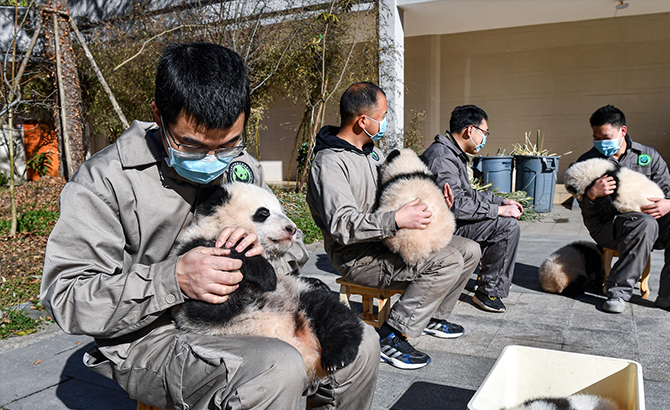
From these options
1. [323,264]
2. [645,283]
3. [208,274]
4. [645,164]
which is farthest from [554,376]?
[323,264]

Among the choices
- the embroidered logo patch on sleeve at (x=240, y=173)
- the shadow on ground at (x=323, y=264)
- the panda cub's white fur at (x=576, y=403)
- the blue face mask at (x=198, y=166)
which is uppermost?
the blue face mask at (x=198, y=166)

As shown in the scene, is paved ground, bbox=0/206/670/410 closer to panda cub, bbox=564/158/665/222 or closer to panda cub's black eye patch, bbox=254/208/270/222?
panda cub, bbox=564/158/665/222

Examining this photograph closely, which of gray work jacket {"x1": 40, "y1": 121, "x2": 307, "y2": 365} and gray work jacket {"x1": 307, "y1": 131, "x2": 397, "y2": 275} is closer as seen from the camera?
gray work jacket {"x1": 40, "y1": 121, "x2": 307, "y2": 365}

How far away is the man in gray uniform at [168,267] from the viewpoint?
5.10 feet

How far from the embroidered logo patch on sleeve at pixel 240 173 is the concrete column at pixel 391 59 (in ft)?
23.7

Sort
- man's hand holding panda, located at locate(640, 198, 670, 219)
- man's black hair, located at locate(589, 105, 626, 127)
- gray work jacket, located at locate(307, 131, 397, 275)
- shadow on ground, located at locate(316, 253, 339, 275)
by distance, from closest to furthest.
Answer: gray work jacket, located at locate(307, 131, 397, 275)
man's hand holding panda, located at locate(640, 198, 670, 219)
man's black hair, located at locate(589, 105, 626, 127)
shadow on ground, located at locate(316, 253, 339, 275)

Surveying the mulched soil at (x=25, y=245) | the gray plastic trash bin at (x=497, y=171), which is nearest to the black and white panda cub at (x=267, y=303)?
the mulched soil at (x=25, y=245)

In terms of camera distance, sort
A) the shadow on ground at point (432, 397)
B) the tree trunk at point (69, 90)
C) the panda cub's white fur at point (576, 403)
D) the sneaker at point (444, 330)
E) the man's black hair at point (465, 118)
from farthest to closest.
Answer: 1. the tree trunk at point (69, 90)
2. the man's black hair at point (465, 118)
3. the sneaker at point (444, 330)
4. the shadow on ground at point (432, 397)
5. the panda cub's white fur at point (576, 403)

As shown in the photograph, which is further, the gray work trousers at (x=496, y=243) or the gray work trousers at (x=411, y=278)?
the gray work trousers at (x=496, y=243)

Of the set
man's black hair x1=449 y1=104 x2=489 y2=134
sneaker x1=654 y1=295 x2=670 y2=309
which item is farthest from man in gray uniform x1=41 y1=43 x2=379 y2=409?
sneaker x1=654 y1=295 x2=670 y2=309

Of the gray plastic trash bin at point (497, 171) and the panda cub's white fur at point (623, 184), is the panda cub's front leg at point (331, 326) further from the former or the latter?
the gray plastic trash bin at point (497, 171)

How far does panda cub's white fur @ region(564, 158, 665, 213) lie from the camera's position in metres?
4.11

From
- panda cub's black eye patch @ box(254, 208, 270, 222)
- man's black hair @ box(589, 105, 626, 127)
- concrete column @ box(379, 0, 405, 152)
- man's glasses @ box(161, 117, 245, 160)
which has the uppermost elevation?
concrete column @ box(379, 0, 405, 152)

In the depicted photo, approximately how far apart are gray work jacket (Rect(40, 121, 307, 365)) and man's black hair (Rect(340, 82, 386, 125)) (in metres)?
1.67
